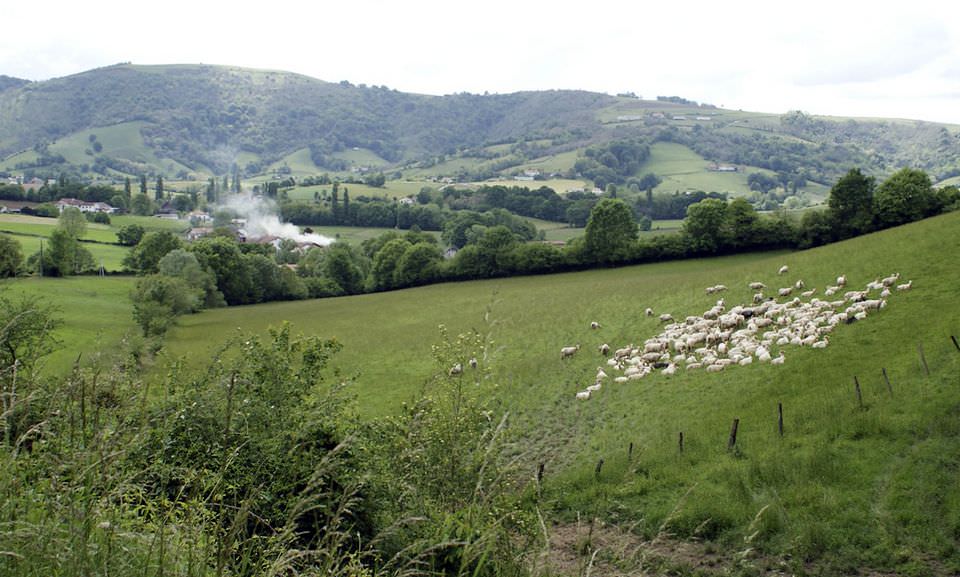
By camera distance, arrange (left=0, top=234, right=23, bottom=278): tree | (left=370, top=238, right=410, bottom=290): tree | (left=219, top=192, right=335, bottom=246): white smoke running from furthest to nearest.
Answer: (left=219, top=192, right=335, bottom=246): white smoke, (left=370, top=238, right=410, bottom=290): tree, (left=0, top=234, right=23, bottom=278): tree

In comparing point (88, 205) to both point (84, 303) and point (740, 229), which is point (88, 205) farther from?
point (740, 229)

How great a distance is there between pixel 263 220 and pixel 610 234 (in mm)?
113333

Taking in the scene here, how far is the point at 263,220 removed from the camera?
545ft

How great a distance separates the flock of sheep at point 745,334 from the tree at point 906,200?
Result: 30.4 m

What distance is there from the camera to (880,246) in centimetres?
4559

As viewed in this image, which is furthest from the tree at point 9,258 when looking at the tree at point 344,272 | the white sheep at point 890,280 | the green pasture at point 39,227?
the white sheep at point 890,280

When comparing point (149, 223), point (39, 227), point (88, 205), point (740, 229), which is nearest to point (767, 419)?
point (740, 229)

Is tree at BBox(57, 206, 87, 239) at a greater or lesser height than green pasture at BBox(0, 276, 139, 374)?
greater

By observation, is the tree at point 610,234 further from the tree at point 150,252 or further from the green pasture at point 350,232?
the green pasture at point 350,232

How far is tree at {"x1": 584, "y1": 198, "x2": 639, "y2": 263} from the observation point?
246 feet

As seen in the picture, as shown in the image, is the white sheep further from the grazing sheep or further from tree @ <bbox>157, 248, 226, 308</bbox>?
tree @ <bbox>157, 248, 226, 308</bbox>

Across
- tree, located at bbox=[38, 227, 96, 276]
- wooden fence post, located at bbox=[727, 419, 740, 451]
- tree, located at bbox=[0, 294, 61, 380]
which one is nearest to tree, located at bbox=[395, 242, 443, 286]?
tree, located at bbox=[38, 227, 96, 276]

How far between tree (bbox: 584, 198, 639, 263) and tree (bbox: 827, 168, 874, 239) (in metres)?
20.1

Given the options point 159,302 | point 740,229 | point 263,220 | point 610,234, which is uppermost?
point 263,220
